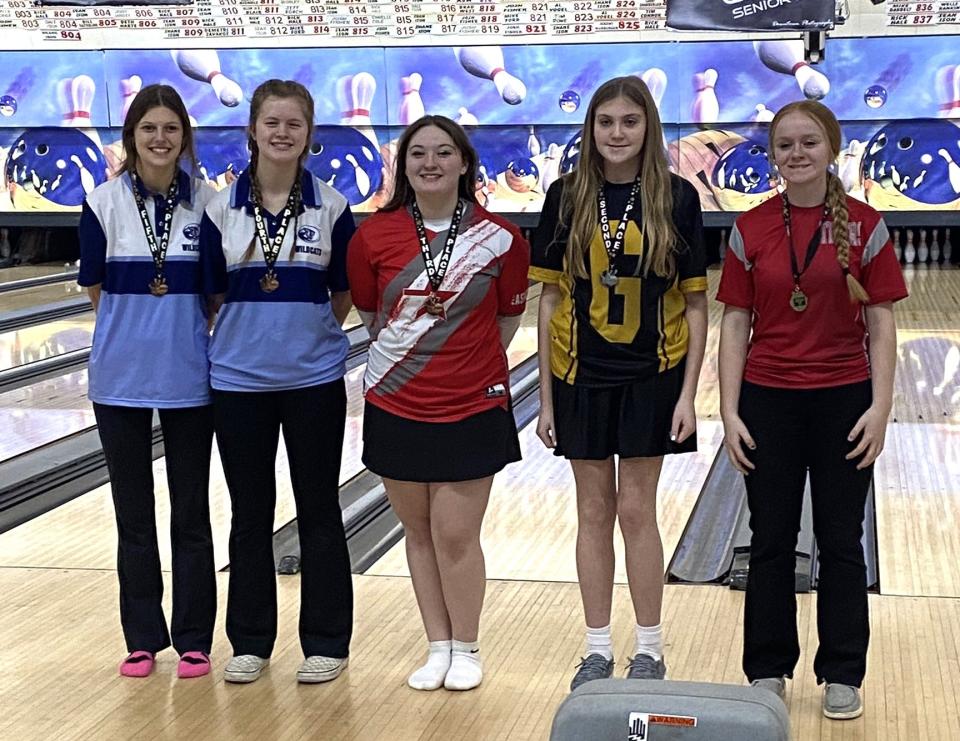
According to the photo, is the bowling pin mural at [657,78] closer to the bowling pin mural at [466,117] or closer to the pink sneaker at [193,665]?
the bowling pin mural at [466,117]

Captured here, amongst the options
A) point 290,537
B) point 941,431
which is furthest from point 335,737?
point 941,431

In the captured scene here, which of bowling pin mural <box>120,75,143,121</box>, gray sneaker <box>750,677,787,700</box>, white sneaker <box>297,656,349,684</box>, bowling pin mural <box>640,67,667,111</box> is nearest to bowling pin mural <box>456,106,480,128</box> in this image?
bowling pin mural <box>640,67,667,111</box>

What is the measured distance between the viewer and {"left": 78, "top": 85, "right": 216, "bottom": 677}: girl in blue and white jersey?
8.41ft

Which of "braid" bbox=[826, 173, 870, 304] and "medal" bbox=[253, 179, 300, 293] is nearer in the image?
"braid" bbox=[826, 173, 870, 304]

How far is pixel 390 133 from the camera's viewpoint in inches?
379

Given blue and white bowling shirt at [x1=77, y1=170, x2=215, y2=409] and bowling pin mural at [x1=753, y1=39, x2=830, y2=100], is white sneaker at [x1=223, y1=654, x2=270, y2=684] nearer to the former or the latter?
blue and white bowling shirt at [x1=77, y1=170, x2=215, y2=409]

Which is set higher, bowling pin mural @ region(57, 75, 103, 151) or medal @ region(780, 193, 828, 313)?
bowling pin mural @ region(57, 75, 103, 151)

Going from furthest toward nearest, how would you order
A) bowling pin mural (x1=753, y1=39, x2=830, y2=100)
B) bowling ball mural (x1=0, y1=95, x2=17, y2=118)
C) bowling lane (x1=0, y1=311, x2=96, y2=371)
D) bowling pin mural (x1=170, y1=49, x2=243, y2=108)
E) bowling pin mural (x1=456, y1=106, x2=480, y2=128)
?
bowling ball mural (x1=0, y1=95, x2=17, y2=118) < bowling pin mural (x1=170, y1=49, x2=243, y2=108) < bowling pin mural (x1=456, y1=106, x2=480, y2=128) < bowling pin mural (x1=753, y1=39, x2=830, y2=100) < bowling lane (x1=0, y1=311, x2=96, y2=371)

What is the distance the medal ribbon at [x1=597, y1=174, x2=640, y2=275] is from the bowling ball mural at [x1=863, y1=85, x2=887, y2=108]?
704 centimetres

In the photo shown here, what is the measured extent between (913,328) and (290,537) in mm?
4109

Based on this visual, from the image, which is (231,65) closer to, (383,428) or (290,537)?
(290,537)

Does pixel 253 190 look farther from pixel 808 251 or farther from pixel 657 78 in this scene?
pixel 657 78

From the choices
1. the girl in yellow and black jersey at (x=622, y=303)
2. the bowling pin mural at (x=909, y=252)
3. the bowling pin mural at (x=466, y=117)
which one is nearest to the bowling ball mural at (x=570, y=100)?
the bowling pin mural at (x=466, y=117)

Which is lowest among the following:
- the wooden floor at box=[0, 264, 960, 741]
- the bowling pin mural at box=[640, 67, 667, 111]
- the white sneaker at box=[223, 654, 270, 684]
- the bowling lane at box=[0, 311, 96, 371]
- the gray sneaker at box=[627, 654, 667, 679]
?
the wooden floor at box=[0, 264, 960, 741]
